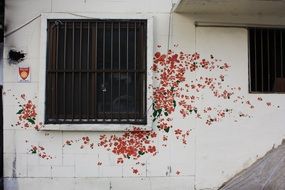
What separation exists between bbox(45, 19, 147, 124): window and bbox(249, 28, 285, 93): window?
6.13 feet

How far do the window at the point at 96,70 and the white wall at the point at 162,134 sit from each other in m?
0.23

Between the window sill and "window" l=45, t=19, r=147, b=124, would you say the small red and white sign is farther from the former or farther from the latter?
the window sill

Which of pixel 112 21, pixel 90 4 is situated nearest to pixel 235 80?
pixel 112 21

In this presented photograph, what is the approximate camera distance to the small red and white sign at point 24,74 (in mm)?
6285

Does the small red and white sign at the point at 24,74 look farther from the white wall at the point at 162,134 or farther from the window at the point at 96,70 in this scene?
the window at the point at 96,70

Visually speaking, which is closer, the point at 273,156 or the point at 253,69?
the point at 273,156

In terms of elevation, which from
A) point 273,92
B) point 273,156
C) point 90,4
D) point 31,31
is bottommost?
point 273,156

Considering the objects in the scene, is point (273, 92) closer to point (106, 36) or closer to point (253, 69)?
point (253, 69)

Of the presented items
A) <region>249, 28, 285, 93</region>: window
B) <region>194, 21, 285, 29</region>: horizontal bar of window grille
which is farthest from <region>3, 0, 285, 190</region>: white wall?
<region>249, 28, 285, 93</region>: window

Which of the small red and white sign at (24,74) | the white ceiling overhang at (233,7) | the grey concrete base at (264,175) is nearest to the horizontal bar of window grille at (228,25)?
the white ceiling overhang at (233,7)

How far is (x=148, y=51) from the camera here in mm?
6270

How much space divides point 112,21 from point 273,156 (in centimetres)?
336

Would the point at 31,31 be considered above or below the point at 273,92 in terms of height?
above

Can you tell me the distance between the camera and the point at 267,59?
21.7 feet
